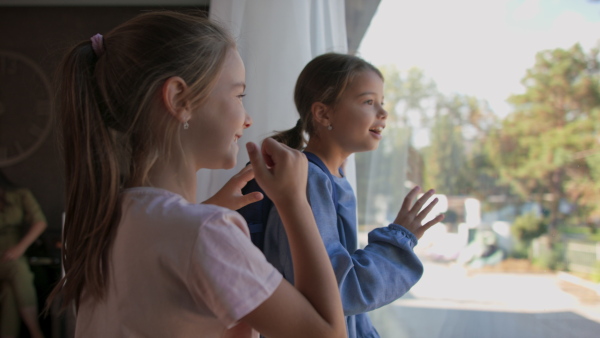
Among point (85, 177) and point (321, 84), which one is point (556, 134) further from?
point (85, 177)

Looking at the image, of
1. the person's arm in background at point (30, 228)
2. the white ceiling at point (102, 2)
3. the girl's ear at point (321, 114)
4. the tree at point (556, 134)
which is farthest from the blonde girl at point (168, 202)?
the white ceiling at point (102, 2)

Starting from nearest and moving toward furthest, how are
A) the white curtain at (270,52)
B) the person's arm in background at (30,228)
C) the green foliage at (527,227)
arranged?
the green foliage at (527,227)
the white curtain at (270,52)
the person's arm in background at (30,228)

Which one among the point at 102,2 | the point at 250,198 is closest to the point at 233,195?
the point at 250,198

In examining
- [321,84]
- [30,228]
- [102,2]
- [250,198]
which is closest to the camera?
[250,198]

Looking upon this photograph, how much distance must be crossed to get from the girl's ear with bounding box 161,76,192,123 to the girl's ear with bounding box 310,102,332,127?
0.43 m

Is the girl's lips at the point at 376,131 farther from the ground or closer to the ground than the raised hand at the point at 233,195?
farther from the ground

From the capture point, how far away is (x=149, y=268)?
537mm

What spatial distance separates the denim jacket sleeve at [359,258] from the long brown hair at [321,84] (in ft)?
0.67

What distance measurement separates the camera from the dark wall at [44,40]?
11.4 feet

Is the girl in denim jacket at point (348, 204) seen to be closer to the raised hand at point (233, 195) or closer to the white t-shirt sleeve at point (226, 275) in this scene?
the raised hand at point (233, 195)

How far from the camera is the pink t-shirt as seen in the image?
509mm

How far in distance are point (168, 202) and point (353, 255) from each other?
387mm

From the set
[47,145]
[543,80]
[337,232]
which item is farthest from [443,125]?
[47,145]

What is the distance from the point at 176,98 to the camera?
649 mm
